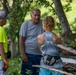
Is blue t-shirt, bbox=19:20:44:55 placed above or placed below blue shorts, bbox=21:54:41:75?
above

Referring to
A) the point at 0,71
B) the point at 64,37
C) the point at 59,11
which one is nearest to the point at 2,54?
the point at 0,71

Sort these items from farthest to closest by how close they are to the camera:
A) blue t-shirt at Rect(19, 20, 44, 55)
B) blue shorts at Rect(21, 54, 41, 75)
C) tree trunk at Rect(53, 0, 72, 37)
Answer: tree trunk at Rect(53, 0, 72, 37) < blue shorts at Rect(21, 54, 41, 75) < blue t-shirt at Rect(19, 20, 44, 55)

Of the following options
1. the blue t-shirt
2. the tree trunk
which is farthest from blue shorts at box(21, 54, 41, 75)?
the tree trunk

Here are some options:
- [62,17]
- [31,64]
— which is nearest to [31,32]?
[31,64]

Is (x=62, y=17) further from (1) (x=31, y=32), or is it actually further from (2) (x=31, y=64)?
(1) (x=31, y=32)

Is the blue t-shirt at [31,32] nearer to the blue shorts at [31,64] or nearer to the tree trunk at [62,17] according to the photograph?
the blue shorts at [31,64]

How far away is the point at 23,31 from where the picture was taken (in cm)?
589

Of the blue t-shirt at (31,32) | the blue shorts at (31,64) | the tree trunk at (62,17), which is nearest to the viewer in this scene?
the blue t-shirt at (31,32)

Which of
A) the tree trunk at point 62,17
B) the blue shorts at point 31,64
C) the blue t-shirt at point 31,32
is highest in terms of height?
the tree trunk at point 62,17

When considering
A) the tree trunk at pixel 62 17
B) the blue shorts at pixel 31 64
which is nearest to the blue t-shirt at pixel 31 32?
the blue shorts at pixel 31 64

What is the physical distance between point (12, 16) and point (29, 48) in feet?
17.9

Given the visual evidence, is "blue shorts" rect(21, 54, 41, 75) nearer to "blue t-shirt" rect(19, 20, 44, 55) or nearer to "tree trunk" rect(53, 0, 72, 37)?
"blue t-shirt" rect(19, 20, 44, 55)

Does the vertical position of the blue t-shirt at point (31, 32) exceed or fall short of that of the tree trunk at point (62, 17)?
it falls short

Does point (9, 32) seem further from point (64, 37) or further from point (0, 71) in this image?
point (0, 71)
